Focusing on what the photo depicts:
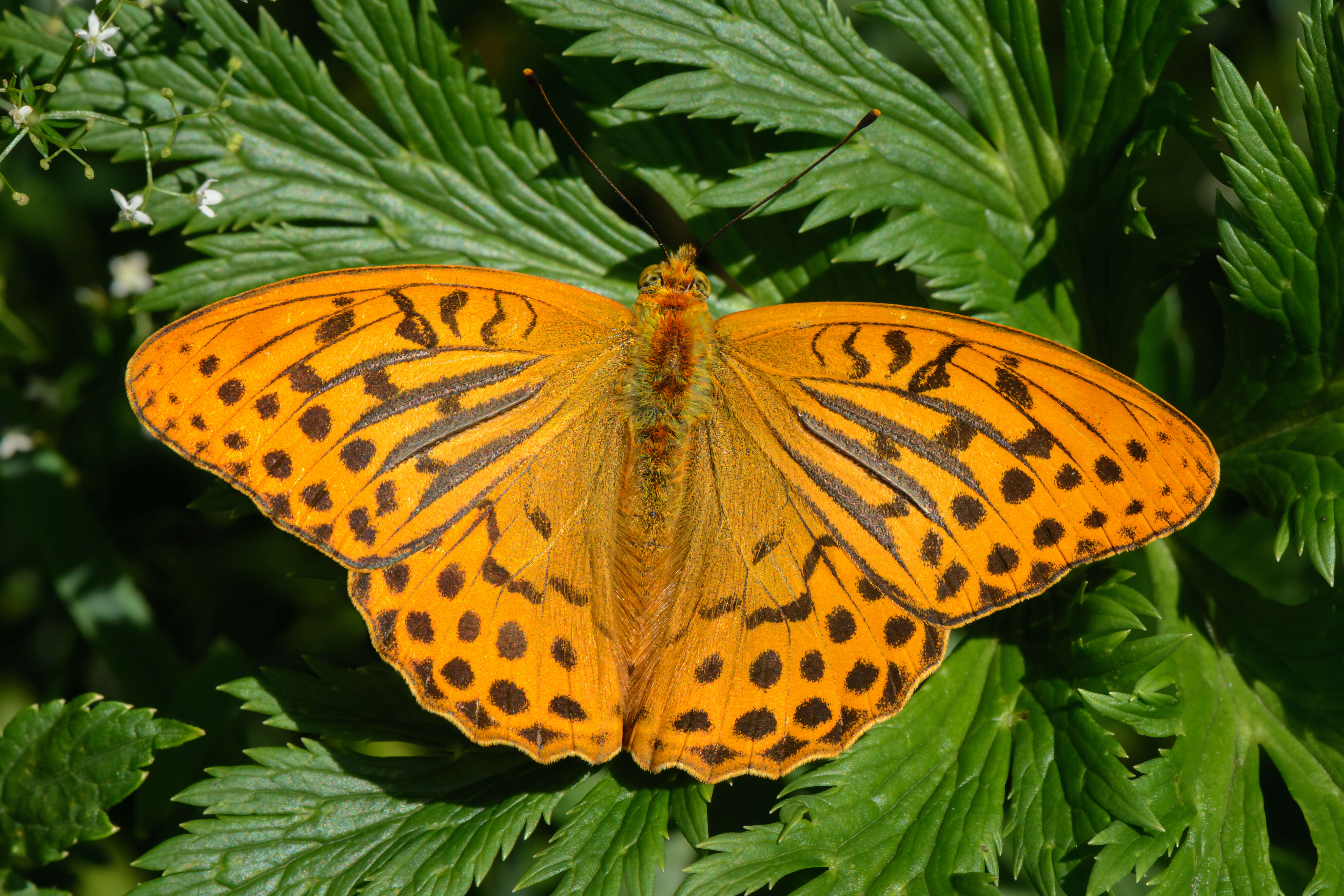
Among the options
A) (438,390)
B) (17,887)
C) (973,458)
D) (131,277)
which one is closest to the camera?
(973,458)

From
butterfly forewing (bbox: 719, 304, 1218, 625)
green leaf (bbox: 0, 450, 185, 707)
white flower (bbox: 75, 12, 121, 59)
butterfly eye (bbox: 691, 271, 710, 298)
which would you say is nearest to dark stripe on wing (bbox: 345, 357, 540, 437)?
butterfly eye (bbox: 691, 271, 710, 298)

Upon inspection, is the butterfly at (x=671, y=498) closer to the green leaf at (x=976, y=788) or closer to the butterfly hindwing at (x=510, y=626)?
the butterfly hindwing at (x=510, y=626)

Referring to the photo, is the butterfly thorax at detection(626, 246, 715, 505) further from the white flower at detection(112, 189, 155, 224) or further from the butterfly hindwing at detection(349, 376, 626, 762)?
the white flower at detection(112, 189, 155, 224)

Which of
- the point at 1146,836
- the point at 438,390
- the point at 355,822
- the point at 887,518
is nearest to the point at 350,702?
the point at 355,822

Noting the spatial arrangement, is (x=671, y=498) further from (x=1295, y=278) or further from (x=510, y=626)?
(x=1295, y=278)

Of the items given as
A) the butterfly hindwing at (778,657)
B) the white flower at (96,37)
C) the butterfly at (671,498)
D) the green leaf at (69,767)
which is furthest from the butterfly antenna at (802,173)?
the green leaf at (69,767)

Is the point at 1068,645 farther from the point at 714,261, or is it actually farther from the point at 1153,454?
the point at 714,261
